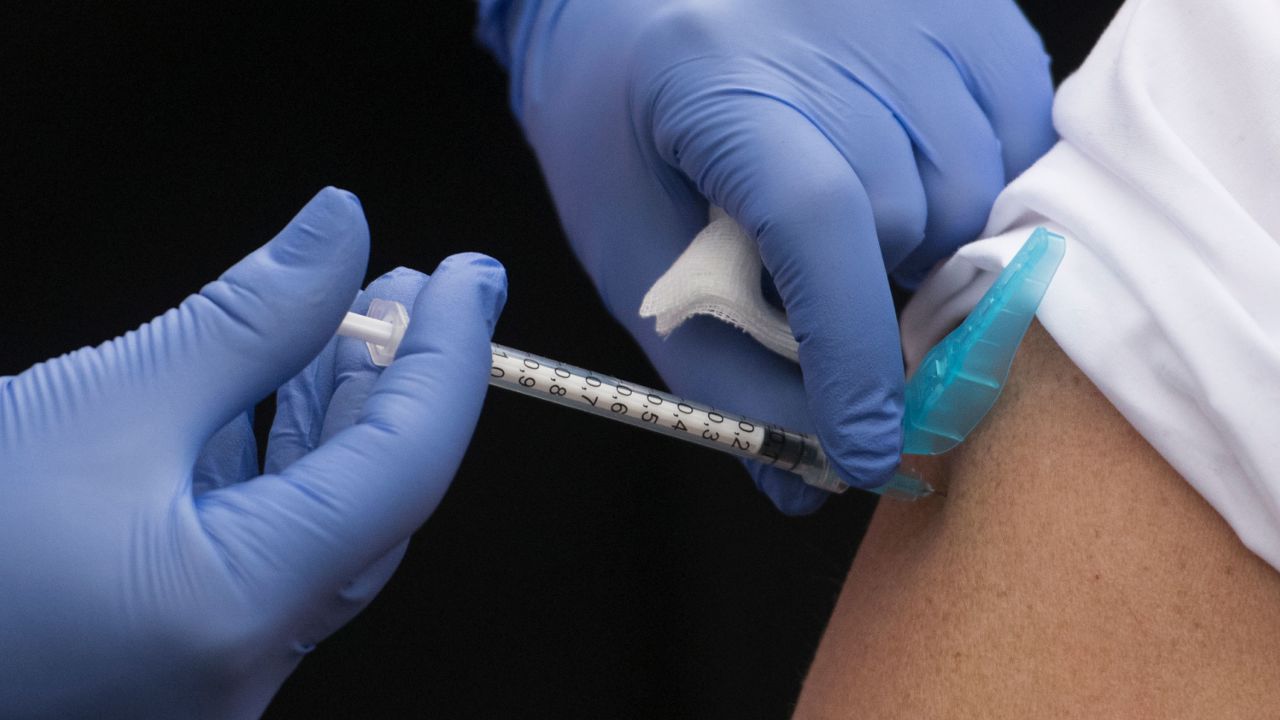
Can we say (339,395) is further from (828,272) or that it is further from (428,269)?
(428,269)

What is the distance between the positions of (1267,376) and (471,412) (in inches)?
26.9

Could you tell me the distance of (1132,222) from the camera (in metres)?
0.96

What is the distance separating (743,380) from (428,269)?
727mm

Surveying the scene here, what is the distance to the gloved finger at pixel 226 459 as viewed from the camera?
3.28ft

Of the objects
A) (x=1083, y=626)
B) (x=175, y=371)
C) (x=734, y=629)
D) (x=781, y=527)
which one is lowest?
(x=734, y=629)

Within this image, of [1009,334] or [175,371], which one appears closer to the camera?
[175,371]

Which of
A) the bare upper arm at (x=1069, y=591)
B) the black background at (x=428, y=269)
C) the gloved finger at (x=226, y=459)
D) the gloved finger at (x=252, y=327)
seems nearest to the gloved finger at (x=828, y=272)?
the bare upper arm at (x=1069, y=591)

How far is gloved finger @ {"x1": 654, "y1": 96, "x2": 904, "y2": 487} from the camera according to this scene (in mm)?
1038

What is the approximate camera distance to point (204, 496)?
2.72ft

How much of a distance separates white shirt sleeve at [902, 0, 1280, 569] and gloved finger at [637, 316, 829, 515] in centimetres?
27

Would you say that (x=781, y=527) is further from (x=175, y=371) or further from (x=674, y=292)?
(x=175, y=371)

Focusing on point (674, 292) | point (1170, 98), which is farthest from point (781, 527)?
point (1170, 98)

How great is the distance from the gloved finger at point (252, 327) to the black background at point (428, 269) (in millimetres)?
782

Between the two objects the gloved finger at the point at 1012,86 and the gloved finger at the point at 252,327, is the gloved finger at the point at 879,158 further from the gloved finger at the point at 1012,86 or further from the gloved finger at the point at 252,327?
the gloved finger at the point at 252,327
